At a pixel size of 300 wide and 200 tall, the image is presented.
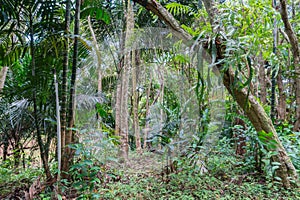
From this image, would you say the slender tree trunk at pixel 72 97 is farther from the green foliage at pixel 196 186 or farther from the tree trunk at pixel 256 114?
the tree trunk at pixel 256 114

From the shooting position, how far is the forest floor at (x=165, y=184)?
67.1 inches

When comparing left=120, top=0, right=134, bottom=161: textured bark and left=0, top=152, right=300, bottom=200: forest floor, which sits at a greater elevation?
left=120, top=0, right=134, bottom=161: textured bark

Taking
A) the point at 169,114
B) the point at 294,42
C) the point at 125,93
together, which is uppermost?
the point at 294,42

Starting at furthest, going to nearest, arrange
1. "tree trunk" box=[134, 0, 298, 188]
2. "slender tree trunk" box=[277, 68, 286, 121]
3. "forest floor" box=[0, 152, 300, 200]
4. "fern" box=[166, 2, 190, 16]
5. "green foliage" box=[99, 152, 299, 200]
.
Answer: "slender tree trunk" box=[277, 68, 286, 121]
"fern" box=[166, 2, 190, 16]
"tree trunk" box=[134, 0, 298, 188]
"green foliage" box=[99, 152, 299, 200]
"forest floor" box=[0, 152, 300, 200]

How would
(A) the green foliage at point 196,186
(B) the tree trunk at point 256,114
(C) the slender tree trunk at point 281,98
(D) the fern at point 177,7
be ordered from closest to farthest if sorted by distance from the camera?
(A) the green foliage at point 196,186
(B) the tree trunk at point 256,114
(D) the fern at point 177,7
(C) the slender tree trunk at point 281,98

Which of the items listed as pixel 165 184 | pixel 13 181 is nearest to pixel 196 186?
pixel 165 184

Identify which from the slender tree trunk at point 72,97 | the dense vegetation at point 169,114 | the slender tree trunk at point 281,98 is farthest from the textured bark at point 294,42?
the slender tree trunk at point 72,97

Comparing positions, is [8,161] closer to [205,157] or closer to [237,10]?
[205,157]

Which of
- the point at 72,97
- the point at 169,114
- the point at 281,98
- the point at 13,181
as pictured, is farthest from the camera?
the point at 281,98

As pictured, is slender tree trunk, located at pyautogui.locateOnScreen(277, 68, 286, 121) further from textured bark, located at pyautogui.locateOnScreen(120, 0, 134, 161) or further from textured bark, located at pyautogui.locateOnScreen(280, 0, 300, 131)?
textured bark, located at pyautogui.locateOnScreen(120, 0, 134, 161)

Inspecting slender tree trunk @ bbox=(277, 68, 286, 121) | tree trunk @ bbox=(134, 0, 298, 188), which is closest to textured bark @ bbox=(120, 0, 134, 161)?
tree trunk @ bbox=(134, 0, 298, 188)

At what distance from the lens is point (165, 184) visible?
2104mm

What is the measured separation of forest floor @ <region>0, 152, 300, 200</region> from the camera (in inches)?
67.1

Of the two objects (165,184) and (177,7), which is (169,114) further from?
(177,7)
